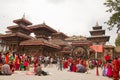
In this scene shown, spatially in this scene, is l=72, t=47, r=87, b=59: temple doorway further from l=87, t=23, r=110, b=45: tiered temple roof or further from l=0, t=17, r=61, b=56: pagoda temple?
l=87, t=23, r=110, b=45: tiered temple roof

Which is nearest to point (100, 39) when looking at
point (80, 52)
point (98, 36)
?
point (98, 36)

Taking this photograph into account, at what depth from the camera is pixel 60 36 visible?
59000mm

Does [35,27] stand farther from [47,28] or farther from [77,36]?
[77,36]

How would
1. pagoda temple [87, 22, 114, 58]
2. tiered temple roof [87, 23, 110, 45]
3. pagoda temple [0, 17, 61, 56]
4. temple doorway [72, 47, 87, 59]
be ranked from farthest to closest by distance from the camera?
tiered temple roof [87, 23, 110, 45]
pagoda temple [87, 22, 114, 58]
temple doorway [72, 47, 87, 59]
pagoda temple [0, 17, 61, 56]

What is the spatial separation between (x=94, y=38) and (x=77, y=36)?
1737 cm

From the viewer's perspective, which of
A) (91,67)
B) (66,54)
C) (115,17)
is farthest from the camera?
(66,54)

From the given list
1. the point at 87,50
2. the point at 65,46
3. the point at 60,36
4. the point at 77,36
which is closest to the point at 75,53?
the point at 87,50

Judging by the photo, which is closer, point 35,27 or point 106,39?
point 35,27

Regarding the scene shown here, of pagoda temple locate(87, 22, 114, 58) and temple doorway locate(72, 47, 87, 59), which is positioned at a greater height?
pagoda temple locate(87, 22, 114, 58)

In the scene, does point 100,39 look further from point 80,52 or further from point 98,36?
point 80,52

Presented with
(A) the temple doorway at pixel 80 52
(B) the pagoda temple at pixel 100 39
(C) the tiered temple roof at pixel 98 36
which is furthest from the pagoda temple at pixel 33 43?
(C) the tiered temple roof at pixel 98 36

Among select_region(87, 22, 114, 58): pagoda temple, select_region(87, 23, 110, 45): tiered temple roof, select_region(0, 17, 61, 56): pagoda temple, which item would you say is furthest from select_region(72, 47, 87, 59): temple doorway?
select_region(87, 23, 110, 45): tiered temple roof

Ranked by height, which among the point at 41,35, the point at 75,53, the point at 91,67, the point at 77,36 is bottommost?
the point at 91,67

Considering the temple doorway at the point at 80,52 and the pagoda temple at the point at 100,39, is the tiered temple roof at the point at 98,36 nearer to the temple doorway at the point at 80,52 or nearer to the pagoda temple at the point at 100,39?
the pagoda temple at the point at 100,39
